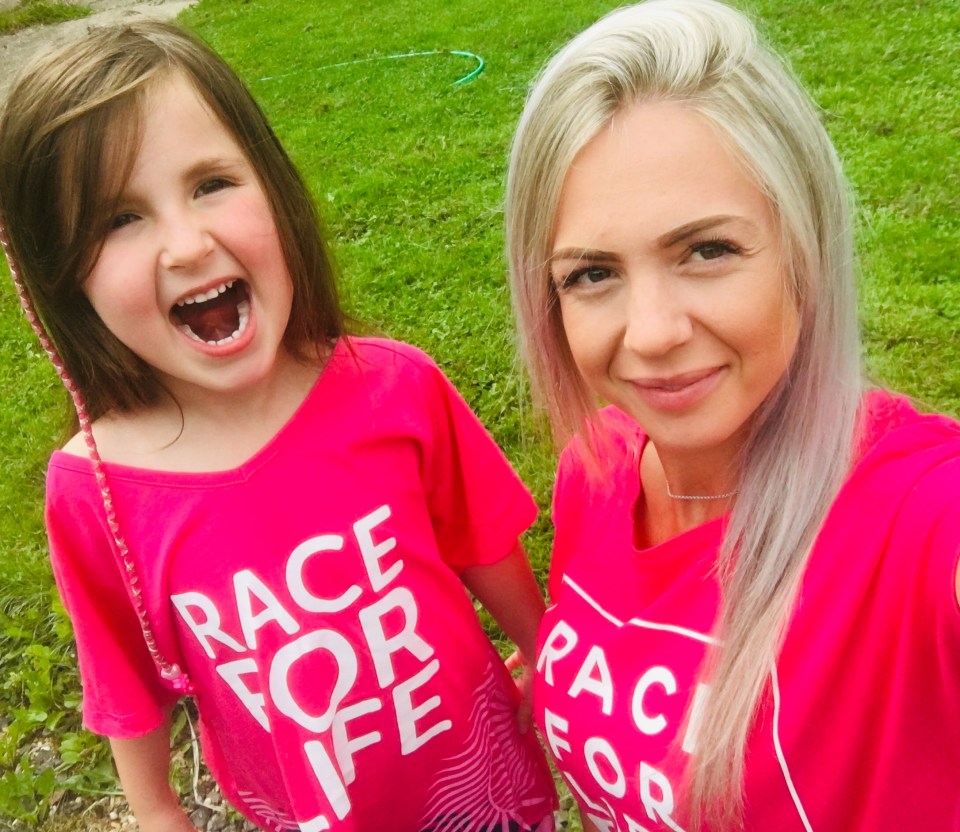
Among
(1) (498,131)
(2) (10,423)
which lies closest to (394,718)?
(2) (10,423)

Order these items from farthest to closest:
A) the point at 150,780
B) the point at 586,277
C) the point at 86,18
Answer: the point at 86,18 → the point at 150,780 → the point at 586,277

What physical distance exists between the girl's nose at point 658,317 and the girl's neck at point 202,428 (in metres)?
0.66

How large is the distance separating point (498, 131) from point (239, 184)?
5.66m

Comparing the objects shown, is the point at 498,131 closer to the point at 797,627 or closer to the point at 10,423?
the point at 10,423

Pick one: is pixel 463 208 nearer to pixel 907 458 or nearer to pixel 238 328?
pixel 238 328

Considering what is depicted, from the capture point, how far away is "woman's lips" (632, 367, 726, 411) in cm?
122

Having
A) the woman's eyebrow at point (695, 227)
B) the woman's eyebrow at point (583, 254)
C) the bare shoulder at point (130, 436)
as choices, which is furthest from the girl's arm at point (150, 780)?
the woman's eyebrow at point (695, 227)

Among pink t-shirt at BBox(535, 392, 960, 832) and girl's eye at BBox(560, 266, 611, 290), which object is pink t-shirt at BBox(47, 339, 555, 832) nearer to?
pink t-shirt at BBox(535, 392, 960, 832)

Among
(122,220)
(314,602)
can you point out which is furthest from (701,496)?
(122,220)

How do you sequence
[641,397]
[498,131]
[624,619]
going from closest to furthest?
1. [641,397]
2. [624,619]
3. [498,131]

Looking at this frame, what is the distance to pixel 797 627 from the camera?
1197 mm

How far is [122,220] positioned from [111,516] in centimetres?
48

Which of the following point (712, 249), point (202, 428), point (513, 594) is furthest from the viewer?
point (513, 594)

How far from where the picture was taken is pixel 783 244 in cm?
119
